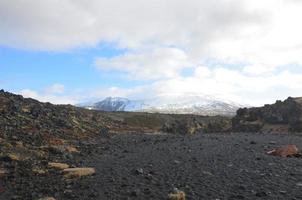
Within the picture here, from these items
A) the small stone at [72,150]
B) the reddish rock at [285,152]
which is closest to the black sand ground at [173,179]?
the reddish rock at [285,152]

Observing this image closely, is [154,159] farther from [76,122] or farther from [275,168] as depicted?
[76,122]

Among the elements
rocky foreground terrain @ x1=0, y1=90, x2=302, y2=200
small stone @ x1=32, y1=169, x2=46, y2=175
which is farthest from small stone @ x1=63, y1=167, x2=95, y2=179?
small stone @ x1=32, y1=169, x2=46, y2=175

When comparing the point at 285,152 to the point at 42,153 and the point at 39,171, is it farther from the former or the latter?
the point at 42,153

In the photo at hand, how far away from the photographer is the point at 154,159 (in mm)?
24844

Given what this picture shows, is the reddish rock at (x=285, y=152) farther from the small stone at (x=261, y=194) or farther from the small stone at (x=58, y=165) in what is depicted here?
the small stone at (x=58, y=165)

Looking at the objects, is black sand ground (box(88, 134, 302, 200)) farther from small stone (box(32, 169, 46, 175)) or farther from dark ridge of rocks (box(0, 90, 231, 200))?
small stone (box(32, 169, 46, 175))

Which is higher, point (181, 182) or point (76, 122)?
point (76, 122)

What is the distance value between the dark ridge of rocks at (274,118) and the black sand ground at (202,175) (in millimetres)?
29961

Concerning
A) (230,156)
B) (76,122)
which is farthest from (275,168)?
(76,122)

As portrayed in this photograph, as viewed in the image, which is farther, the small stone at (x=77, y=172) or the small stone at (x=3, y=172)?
the small stone at (x=3, y=172)

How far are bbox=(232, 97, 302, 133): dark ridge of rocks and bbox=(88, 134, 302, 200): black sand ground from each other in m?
30.0

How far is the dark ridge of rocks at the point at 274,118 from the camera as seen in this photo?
55.4m

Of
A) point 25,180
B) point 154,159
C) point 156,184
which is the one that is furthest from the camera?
point 154,159

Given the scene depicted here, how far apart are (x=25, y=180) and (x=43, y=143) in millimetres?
12281
